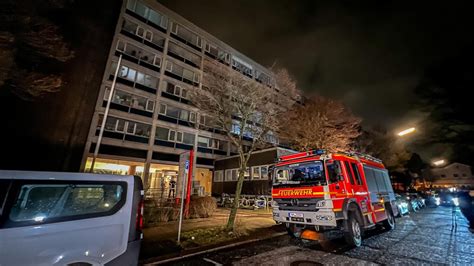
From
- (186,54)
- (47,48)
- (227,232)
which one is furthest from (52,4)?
(186,54)

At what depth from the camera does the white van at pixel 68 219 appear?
2635mm

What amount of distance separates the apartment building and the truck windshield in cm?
1204

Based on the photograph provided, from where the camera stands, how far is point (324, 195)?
6387mm

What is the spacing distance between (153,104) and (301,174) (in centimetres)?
2058

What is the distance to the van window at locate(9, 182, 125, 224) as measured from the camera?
281cm

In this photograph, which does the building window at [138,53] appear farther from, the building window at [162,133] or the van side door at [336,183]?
the van side door at [336,183]

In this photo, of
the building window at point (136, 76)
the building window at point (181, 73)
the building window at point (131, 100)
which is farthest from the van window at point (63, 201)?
the building window at point (181, 73)

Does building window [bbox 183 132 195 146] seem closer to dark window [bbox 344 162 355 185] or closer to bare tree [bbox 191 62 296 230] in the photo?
bare tree [bbox 191 62 296 230]

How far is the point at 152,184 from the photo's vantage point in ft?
80.3

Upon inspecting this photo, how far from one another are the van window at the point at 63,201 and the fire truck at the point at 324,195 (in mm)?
5429

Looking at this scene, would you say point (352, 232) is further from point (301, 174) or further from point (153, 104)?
point (153, 104)

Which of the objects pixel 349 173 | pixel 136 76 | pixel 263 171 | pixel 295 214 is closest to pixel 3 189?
pixel 295 214

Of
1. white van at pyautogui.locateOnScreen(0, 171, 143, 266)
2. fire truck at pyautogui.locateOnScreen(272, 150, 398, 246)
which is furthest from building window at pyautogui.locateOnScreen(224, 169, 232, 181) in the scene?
white van at pyautogui.locateOnScreen(0, 171, 143, 266)

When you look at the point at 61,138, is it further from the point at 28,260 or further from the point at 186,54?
the point at 28,260
